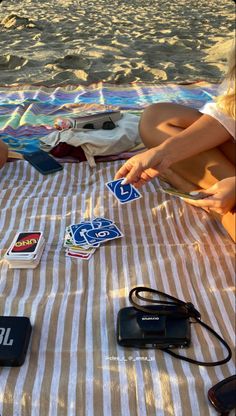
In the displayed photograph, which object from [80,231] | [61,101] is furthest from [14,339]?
[61,101]

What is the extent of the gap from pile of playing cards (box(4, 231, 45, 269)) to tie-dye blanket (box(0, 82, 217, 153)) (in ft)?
2.66

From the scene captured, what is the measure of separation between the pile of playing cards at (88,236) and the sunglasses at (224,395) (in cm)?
58

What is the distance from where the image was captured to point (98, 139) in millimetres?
2111

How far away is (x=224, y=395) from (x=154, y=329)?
8.6 inches

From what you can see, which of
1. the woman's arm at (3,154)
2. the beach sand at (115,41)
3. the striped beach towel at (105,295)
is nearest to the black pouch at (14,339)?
the striped beach towel at (105,295)

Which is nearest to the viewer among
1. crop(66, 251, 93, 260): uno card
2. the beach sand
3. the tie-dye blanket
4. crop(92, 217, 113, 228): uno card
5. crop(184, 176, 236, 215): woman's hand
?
crop(184, 176, 236, 215): woman's hand

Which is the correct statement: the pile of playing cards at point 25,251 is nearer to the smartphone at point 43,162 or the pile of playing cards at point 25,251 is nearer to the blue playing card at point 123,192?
the blue playing card at point 123,192

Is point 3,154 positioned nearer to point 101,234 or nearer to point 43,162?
point 43,162

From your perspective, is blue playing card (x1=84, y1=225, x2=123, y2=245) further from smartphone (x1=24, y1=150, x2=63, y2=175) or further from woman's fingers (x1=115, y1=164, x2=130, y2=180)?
smartphone (x1=24, y1=150, x2=63, y2=175)

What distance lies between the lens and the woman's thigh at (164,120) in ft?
5.65

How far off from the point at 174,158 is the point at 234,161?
24cm

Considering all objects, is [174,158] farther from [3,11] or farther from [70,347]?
[3,11]

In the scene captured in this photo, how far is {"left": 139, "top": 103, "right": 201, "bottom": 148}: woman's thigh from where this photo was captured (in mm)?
1724

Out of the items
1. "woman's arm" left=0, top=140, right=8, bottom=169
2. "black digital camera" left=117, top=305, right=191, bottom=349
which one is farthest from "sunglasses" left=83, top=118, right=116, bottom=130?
"black digital camera" left=117, top=305, right=191, bottom=349
